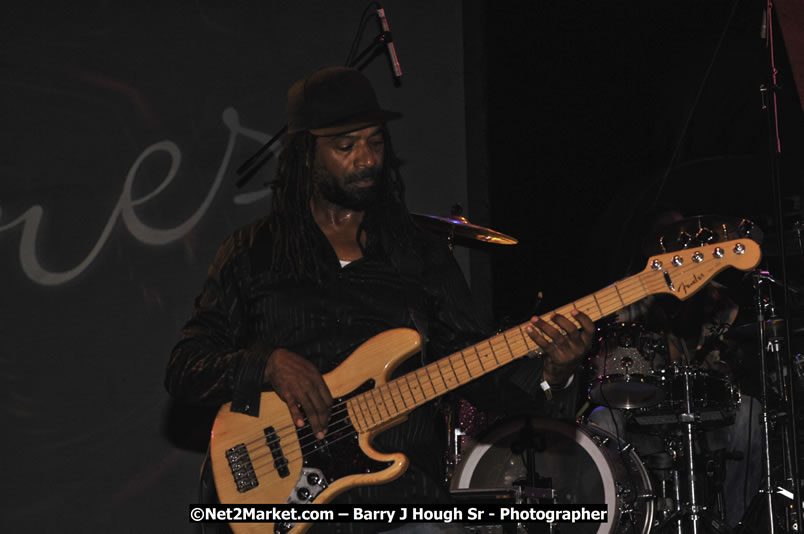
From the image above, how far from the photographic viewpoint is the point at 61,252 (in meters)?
5.06

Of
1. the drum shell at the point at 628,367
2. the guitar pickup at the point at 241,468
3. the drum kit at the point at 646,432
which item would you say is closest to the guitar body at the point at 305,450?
the guitar pickup at the point at 241,468

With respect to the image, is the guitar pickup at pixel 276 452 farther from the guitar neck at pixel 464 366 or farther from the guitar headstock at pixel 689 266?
the guitar headstock at pixel 689 266

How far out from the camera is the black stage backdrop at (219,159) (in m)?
5.02

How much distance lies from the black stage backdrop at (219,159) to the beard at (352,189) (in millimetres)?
2482

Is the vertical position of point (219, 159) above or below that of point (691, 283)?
above

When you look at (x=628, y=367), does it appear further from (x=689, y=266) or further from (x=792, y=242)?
(x=689, y=266)

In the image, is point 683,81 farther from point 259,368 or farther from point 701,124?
point 259,368

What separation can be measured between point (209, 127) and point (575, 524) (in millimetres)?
3420

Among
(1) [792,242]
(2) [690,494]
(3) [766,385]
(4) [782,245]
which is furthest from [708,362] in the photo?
(4) [782,245]

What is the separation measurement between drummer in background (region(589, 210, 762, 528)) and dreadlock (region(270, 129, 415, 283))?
305 centimetres

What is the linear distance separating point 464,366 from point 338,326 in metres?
0.42

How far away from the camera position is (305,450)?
8.48ft

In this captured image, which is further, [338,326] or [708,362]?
[708,362]

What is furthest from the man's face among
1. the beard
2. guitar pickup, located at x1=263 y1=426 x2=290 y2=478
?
guitar pickup, located at x1=263 y1=426 x2=290 y2=478
